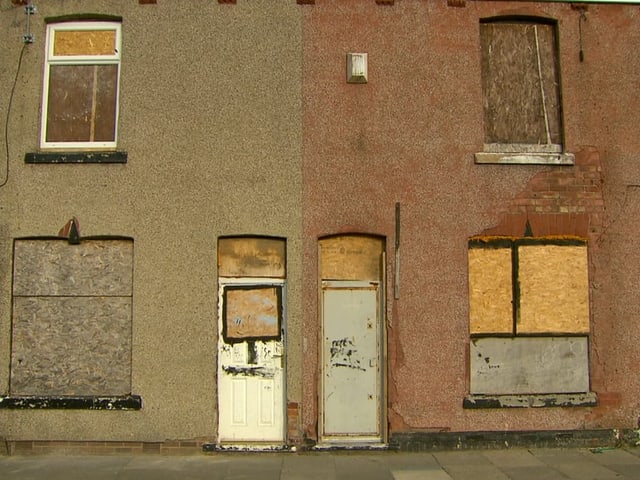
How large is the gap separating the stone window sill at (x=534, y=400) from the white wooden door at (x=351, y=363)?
4.04ft

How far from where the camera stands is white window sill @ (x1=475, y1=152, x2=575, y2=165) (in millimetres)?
8539

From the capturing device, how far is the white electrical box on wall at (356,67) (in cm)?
852

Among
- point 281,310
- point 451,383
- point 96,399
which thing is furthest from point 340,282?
point 96,399

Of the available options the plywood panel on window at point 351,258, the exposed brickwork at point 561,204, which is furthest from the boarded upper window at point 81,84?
the exposed brickwork at point 561,204

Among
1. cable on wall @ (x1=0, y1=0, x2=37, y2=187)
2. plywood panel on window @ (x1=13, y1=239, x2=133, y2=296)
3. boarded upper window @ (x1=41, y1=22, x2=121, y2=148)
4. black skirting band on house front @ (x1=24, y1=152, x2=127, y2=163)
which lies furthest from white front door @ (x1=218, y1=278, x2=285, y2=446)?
cable on wall @ (x1=0, y1=0, x2=37, y2=187)

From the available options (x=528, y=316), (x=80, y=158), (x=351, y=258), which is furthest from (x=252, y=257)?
(x=528, y=316)

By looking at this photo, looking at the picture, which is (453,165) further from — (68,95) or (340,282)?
(68,95)

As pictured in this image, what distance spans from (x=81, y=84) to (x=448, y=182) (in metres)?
5.19

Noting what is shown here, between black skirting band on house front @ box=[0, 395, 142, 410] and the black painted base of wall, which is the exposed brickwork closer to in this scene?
the black painted base of wall

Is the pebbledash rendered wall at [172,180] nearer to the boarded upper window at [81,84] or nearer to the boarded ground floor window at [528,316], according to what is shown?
the boarded upper window at [81,84]

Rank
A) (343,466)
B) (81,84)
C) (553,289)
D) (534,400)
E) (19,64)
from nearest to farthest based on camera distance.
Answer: (343,466)
(534,400)
(553,289)
(19,64)
(81,84)

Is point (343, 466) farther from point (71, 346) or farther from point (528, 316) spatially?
point (71, 346)

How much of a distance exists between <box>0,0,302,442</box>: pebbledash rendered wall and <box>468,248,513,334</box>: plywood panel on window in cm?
232

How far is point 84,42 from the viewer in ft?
28.9
